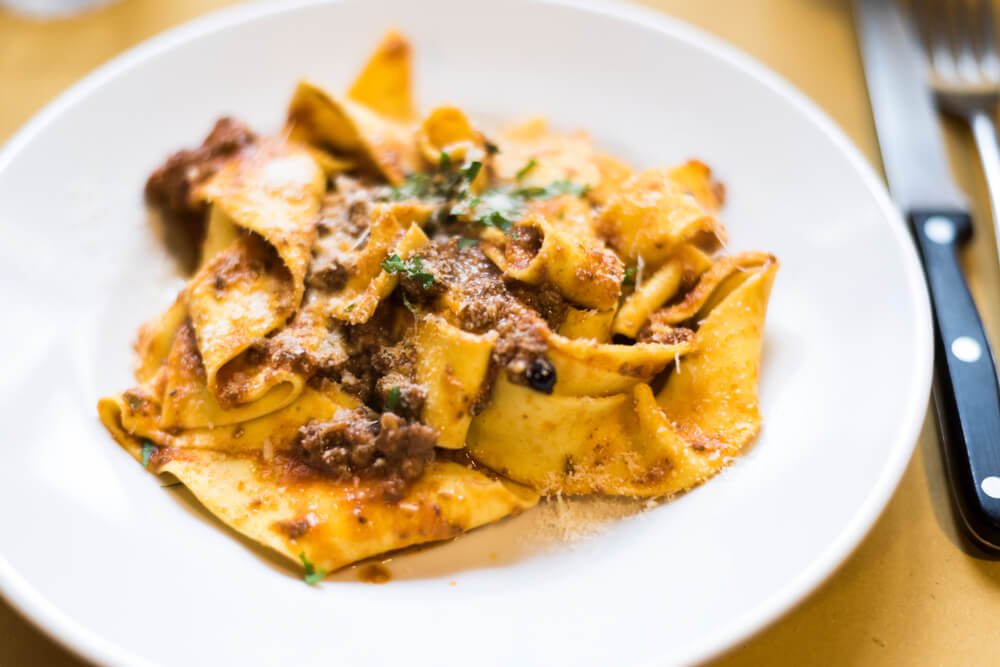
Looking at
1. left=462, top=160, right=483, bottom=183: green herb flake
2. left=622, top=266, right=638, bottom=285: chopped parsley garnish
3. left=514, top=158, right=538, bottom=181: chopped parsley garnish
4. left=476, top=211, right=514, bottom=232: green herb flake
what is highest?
left=462, top=160, right=483, bottom=183: green herb flake

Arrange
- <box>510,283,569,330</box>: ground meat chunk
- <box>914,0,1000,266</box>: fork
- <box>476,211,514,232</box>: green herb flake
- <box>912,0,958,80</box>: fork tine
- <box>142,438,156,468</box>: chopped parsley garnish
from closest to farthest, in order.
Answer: <box>142,438,156,468</box>: chopped parsley garnish, <box>510,283,569,330</box>: ground meat chunk, <box>476,211,514,232</box>: green herb flake, <box>914,0,1000,266</box>: fork, <box>912,0,958,80</box>: fork tine

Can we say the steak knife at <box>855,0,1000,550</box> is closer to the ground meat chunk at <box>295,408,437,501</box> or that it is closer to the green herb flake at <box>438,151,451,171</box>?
the ground meat chunk at <box>295,408,437,501</box>

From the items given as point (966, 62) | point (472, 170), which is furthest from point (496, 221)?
point (966, 62)

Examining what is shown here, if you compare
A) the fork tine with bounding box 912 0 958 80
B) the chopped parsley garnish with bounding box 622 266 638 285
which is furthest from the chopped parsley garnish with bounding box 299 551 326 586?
the fork tine with bounding box 912 0 958 80

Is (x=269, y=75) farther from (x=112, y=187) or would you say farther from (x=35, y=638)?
(x=35, y=638)

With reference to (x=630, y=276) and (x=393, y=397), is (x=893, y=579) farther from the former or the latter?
(x=393, y=397)

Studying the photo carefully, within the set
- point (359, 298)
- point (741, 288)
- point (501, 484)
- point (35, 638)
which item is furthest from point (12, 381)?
point (741, 288)
